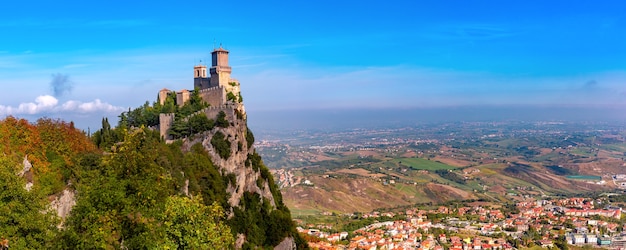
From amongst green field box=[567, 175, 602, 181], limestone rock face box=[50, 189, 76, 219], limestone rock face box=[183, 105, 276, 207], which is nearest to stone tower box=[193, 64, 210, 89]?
limestone rock face box=[183, 105, 276, 207]

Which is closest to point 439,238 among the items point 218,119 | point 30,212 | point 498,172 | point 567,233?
point 567,233

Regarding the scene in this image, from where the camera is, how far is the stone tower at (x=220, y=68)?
142 feet

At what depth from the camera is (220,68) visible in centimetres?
4347

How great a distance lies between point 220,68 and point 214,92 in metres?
2.28

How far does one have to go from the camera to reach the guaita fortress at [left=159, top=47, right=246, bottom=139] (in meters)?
40.3

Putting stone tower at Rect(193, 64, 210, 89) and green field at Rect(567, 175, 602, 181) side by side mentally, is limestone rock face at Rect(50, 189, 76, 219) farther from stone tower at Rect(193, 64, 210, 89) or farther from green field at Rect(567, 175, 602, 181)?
green field at Rect(567, 175, 602, 181)

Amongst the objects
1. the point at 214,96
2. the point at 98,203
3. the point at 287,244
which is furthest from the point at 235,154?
the point at 98,203

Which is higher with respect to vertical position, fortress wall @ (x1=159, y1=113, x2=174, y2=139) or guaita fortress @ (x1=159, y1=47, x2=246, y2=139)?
guaita fortress @ (x1=159, y1=47, x2=246, y2=139)

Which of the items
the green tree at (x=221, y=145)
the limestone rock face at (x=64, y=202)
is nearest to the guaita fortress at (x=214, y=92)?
the green tree at (x=221, y=145)

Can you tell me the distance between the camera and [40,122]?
27.6 metres

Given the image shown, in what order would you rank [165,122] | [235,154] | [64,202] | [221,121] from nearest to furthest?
1. [64,202]
2. [221,121]
3. [235,154]
4. [165,122]

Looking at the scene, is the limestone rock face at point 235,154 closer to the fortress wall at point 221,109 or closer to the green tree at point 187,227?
the fortress wall at point 221,109

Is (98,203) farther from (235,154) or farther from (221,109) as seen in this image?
(221,109)

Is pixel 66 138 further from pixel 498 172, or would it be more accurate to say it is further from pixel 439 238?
pixel 498 172
